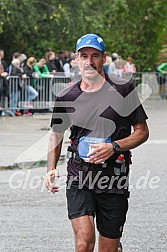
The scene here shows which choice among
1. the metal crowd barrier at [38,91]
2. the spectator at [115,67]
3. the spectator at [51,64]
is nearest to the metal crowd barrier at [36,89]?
the metal crowd barrier at [38,91]

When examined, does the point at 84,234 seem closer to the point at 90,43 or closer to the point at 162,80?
the point at 90,43

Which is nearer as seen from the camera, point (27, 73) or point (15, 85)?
point (15, 85)

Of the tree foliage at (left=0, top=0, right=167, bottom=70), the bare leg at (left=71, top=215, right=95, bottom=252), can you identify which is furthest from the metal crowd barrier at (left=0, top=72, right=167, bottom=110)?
the bare leg at (left=71, top=215, right=95, bottom=252)

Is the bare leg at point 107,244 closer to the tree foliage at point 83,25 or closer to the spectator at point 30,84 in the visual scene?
the spectator at point 30,84

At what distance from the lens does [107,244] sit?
608cm

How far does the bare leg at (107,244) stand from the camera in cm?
607

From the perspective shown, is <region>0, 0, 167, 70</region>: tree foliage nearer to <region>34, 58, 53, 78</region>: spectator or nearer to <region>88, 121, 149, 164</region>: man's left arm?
<region>34, 58, 53, 78</region>: spectator

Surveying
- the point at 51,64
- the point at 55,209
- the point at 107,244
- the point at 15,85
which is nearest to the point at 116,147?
the point at 107,244

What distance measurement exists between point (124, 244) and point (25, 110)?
1637cm

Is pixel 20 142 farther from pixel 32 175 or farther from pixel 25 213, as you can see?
pixel 25 213

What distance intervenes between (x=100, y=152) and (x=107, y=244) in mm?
752

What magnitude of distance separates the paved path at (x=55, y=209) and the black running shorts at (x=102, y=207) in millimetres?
1942

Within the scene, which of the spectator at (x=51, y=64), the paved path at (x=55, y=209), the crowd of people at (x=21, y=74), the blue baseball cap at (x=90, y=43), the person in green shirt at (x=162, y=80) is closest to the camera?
the blue baseball cap at (x=90, y=43)

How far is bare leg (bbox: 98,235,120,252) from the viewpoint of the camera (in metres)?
6.07
